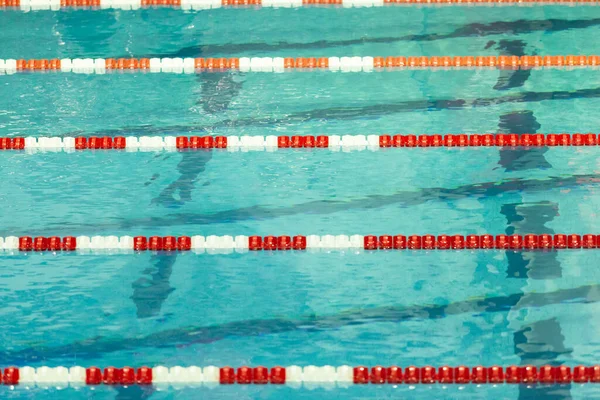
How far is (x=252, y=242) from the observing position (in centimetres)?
839

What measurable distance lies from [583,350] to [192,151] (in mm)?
3873

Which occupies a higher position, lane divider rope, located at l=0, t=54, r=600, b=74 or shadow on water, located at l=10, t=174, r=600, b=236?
lane divider rope, located at l=0, t=54, r=600, b=74

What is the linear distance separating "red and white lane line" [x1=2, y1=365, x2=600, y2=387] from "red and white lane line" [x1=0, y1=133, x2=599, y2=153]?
3124 millimetres

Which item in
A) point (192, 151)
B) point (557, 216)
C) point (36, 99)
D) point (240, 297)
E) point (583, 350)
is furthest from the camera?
point (36, 99)

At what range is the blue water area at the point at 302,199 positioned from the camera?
23.8ft

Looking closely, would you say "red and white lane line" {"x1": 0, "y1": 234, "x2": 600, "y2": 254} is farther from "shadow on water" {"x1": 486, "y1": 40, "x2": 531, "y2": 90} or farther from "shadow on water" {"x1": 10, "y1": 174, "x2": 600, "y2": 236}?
"shadow on water" {"x1": 486, "y1": 40, "x2": 531, "y2": 90}

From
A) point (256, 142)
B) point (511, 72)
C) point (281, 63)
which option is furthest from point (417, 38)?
point (256, 142)

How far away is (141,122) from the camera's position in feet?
33.3

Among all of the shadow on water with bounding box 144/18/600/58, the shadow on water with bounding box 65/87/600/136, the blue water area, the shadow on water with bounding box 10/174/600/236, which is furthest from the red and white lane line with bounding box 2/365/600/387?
the shadow on water with bounding box 144/18/600/58

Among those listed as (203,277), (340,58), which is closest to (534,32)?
(340,58)

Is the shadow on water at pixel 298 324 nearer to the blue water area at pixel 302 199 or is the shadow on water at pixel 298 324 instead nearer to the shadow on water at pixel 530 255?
the blue water area at pixel 302 199

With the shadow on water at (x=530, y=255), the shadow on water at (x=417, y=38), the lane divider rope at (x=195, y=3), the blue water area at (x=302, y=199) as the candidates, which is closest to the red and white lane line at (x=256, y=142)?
the blue water area at (x=302, y=199)

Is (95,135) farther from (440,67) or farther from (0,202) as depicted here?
(440,67)

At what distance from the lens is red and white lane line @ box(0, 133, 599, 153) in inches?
383
